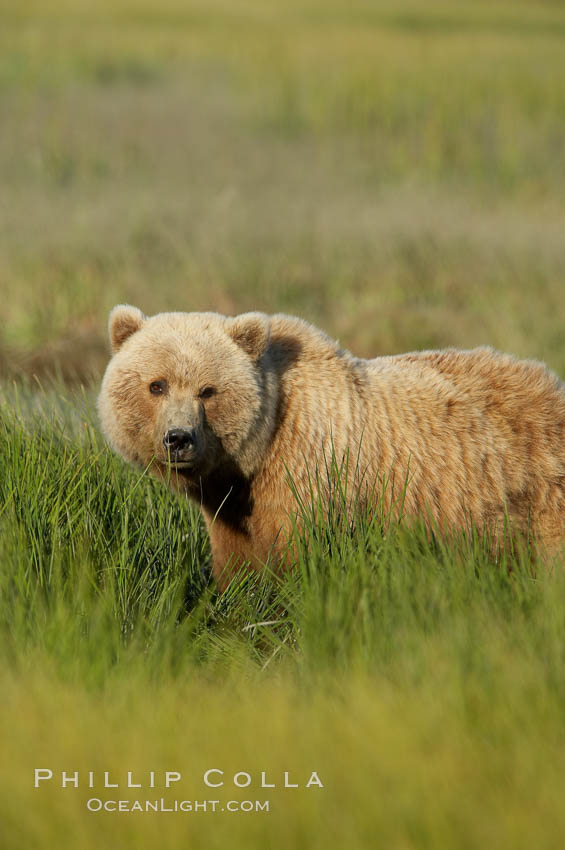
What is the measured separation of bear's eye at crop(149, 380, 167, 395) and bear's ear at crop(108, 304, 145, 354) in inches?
14.7

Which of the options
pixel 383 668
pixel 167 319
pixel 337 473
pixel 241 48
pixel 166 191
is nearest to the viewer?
pixel 383 668

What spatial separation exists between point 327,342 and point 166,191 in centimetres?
1251

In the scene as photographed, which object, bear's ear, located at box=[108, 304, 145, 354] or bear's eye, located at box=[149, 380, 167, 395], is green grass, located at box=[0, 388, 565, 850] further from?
bear's ear, located at box=[108, 304, 145, 354]

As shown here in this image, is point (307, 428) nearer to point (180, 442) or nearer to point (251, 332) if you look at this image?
point (251, 332)

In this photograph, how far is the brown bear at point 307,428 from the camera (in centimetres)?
455

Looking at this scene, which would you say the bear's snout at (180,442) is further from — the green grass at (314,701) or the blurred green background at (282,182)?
the blurred green background at (282,182)

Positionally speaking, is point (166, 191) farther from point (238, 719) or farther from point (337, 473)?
point (238, 719)

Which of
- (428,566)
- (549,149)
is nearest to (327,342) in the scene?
(428,566)

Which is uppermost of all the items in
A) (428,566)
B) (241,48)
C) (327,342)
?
(241,48)

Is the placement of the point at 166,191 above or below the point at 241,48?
below

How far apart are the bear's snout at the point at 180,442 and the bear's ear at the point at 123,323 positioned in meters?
0.73

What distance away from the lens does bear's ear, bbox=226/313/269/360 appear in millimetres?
4584

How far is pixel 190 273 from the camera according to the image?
13.6 metres

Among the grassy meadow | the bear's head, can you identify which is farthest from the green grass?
the bear's head
